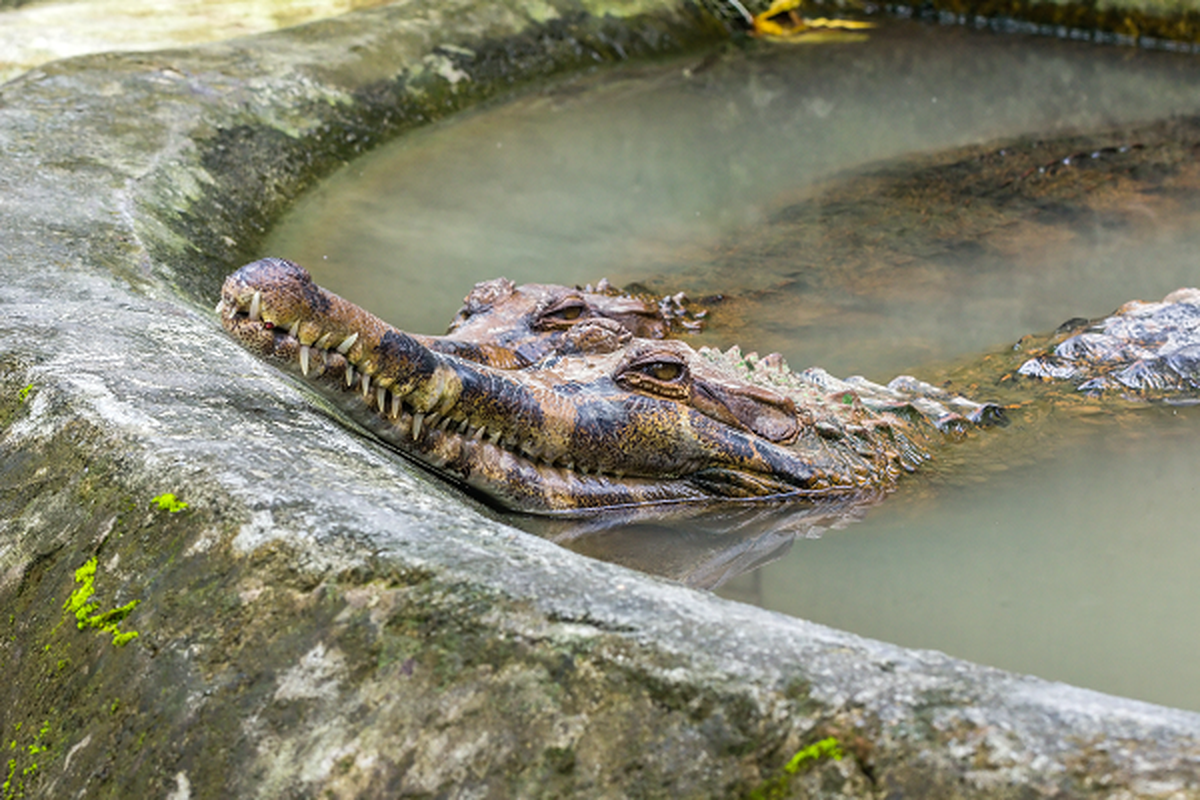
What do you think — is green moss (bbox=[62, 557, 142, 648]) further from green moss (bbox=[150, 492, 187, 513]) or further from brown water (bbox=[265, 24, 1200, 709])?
brown water (bbox=[265, 24, 1200, 709])

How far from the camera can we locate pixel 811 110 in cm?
980

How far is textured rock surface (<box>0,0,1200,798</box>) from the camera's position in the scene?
5.15 feet

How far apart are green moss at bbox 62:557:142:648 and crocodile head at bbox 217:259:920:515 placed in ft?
2.26

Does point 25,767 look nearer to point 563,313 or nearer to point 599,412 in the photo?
point 599,412

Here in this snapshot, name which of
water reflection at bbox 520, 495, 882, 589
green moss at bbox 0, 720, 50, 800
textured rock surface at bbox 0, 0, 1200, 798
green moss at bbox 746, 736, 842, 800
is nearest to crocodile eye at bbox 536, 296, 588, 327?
water reflection at bbox 520, 495, 882, 589

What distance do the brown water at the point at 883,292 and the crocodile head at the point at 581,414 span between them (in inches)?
8.2

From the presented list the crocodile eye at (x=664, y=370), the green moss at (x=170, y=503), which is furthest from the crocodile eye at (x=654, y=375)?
the green moss at (x=170, y=503)

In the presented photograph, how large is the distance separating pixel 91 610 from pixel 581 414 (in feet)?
5.49

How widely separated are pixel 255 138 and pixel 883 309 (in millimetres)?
4180


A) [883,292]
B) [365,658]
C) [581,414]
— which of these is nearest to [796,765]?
[365,658]

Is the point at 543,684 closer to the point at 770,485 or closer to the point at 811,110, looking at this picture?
the point at 770,485

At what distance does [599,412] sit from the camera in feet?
11.3

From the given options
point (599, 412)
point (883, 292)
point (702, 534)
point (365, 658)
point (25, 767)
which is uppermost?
point (365, 658)

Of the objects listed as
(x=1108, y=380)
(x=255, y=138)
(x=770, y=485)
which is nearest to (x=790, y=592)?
(x=770, y=485)
